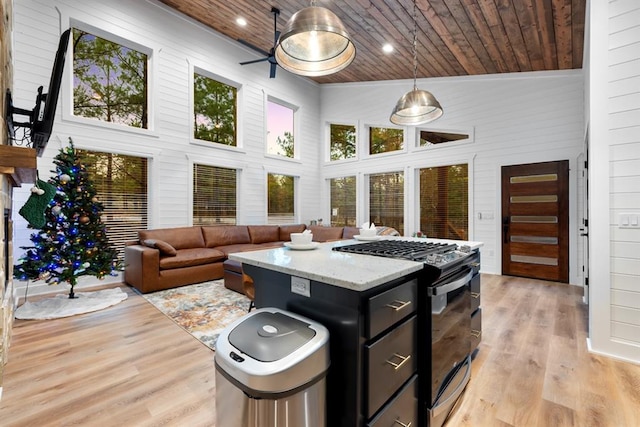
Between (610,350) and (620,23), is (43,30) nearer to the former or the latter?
(620,23)

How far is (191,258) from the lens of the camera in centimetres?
451

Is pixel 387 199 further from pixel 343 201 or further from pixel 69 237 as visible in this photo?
pixel 69 237

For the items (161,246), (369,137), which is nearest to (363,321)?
(161,246)

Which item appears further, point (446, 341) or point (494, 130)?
point (494, 130)

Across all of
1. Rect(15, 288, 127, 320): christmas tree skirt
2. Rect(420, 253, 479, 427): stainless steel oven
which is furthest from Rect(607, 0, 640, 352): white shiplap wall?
Rect(15, 288, 127, 320): christmas tree skirt

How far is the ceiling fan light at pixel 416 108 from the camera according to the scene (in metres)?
2.56

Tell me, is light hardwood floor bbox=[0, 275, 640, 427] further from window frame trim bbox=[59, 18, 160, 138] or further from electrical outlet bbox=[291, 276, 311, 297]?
window frame trim bbox=[59, 18, 160, 138]

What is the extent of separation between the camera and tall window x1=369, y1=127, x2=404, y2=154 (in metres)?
6.66

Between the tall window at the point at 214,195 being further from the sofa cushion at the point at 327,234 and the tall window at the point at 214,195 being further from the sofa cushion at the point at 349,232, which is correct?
the sofa cushion at the point at 349,232

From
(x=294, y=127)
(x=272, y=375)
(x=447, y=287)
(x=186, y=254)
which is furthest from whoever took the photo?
(x=294, y=127)

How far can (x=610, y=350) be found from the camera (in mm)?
2377

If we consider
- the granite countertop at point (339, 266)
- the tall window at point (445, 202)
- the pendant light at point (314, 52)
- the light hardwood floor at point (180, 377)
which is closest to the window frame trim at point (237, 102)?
the light hardwood floor at point (180, 377)

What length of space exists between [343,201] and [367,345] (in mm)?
6636

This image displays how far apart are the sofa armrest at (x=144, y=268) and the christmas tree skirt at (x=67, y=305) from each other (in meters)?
0.25
